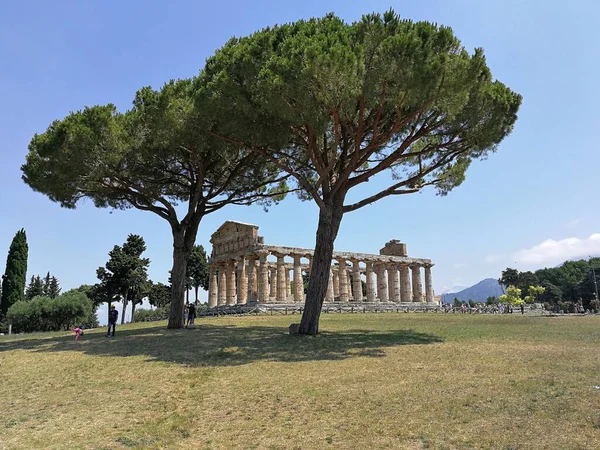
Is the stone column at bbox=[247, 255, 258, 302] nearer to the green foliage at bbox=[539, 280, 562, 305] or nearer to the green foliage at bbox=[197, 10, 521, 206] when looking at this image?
the green foliage at bbox=[197, 10, 521, 206]

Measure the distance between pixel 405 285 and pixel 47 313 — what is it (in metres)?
37.8

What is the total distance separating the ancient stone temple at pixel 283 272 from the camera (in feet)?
136

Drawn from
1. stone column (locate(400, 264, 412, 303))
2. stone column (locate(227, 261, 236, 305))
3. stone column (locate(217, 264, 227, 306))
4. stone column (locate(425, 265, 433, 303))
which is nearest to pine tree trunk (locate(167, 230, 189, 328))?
stone column (locate(227, 261, 236, 305))

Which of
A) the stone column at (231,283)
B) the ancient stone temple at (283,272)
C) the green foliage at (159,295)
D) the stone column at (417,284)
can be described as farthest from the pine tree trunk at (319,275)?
the green foliage at (159,295)

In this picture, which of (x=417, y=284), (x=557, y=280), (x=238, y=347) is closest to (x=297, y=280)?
(x=417, y=284)

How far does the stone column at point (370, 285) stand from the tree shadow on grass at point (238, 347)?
3130 cm

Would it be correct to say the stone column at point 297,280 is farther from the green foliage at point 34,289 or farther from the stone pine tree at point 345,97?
the green foliage at point 34,289

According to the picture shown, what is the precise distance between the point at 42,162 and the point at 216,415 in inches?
664

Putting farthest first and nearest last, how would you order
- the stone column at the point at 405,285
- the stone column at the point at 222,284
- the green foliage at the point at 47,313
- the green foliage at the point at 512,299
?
the stone column at the point at 405,285 → the stone column at the point at 222,284 → the green foliage at the point at 512,299 → the green foliage at the point at 47,313

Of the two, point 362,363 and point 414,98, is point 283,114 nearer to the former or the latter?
point 414,98

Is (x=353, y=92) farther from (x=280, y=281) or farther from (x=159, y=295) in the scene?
(x=159, y=295)

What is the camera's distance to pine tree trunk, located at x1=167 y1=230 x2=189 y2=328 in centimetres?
1972

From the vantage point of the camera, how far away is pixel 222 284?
4744 cm

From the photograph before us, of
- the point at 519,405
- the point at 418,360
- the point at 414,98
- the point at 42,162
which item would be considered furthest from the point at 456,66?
the point at 42,162
